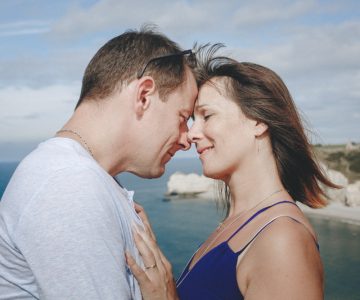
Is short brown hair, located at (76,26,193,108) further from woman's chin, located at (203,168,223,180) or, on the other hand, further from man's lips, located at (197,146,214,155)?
woman's chin, located at (203,168,223,180)

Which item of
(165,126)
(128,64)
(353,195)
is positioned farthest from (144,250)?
(353,195)

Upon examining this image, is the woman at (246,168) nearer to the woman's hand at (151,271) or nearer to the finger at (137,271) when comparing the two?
the woman's hand at (151,271)

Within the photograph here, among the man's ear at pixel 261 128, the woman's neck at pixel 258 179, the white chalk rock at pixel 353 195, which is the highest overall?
the man's ear at pixel 261 128

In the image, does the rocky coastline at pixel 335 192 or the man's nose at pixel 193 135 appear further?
the rocky coastline at pixel 335 192

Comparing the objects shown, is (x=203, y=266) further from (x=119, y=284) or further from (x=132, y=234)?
(x=119, y=284)

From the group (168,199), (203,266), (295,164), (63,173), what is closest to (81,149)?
(63,173)

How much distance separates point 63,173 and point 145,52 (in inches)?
42.6

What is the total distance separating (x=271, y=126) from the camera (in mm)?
3455

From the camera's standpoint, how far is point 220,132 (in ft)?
11.5

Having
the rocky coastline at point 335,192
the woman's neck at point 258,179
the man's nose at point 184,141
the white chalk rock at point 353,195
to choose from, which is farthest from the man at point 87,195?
the white chalk rock at point 353,195

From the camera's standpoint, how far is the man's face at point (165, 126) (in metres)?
2.87

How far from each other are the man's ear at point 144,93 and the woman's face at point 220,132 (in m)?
0.95

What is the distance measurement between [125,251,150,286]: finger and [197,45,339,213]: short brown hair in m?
1.60

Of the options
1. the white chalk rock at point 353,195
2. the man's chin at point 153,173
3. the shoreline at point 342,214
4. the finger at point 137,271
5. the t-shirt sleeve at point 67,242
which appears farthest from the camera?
the white chalk rock at point 353,195
